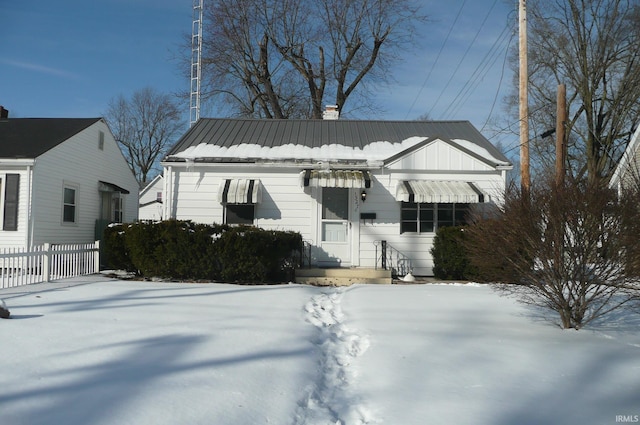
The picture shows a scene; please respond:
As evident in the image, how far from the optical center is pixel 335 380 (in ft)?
13.2

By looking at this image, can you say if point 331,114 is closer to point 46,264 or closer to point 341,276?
point 341,276

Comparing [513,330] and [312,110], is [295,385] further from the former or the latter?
[312,110]

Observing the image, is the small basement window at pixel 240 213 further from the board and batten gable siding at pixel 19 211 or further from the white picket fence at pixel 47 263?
the board and batten gable siding at pixel 19 211

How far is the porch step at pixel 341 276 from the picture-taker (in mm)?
10336

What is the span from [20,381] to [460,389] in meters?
3.42

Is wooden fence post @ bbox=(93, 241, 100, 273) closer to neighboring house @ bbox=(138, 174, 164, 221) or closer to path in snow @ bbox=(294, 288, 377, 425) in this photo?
path in snow @ bbox=(294, 288, 377, 425)

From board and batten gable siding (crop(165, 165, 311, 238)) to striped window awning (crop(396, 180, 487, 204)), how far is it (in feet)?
7.96

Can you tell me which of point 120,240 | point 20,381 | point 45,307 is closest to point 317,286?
point 120,240

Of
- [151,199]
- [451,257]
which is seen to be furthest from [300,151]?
[151,199]

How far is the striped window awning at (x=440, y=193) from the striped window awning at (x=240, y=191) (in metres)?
3.42

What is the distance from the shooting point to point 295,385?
12.4 feet

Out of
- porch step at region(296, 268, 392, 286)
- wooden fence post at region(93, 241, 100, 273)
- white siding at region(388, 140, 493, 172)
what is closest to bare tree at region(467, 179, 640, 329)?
porch step at region(296, 268, 392, 286)

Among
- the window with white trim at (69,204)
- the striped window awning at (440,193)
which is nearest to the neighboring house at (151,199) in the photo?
the window with white trim at (69,204)

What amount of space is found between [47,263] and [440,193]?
8.45m
